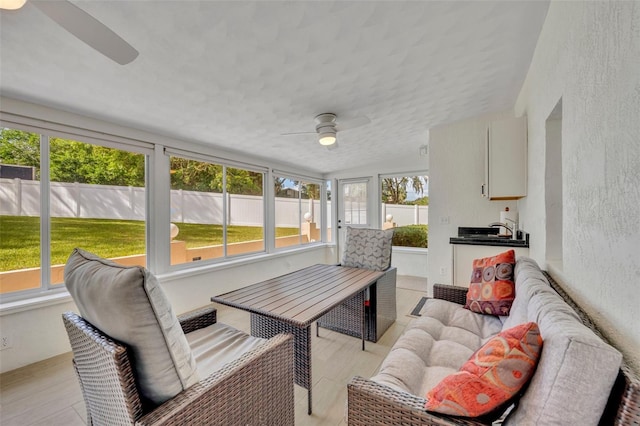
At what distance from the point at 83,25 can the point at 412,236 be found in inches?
206

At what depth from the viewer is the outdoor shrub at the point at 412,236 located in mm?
5184

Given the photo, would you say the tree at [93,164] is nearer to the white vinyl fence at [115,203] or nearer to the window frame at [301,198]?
the white vinyl fence at [115,203]

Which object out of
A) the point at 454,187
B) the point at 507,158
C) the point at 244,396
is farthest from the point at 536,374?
Answer: the point at 454,187

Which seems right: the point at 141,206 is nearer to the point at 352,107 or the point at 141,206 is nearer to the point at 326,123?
the point at 326,123

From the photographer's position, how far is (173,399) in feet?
3.10

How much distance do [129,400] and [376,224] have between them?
4.96m

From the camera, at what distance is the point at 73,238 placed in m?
2.62

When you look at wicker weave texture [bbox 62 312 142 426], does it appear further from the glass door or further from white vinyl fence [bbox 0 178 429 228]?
the glass door

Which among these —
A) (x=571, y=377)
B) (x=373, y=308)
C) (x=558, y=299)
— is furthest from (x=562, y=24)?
(x=373, y=308)

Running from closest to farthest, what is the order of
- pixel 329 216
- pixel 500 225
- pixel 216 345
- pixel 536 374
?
1. pixel 536 374
2. pixel 216 345
3. pixel 500 225
4. pixel 329 216

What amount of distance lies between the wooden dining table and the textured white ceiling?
1659 mm

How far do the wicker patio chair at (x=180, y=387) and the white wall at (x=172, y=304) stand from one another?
5.34 ft

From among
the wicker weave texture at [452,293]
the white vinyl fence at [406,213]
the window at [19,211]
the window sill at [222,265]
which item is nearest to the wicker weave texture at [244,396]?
the wicker weave texture at [452,293]

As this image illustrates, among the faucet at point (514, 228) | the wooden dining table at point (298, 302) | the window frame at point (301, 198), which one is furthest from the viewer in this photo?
the window frame at point (301, 198)
